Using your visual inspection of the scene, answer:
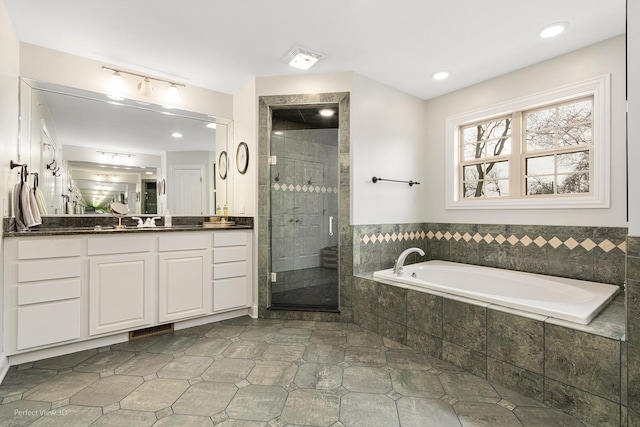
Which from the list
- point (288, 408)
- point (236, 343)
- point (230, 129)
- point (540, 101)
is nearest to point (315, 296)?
point (236, 343)

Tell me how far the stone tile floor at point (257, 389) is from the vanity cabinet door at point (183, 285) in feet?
0.87

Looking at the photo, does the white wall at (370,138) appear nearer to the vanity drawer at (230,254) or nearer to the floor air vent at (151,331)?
the vanity drawer at (230,254)

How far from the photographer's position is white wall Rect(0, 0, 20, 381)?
186cm

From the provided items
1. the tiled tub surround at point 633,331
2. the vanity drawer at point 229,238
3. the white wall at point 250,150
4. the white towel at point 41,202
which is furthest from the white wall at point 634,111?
the white towel at point 41,202

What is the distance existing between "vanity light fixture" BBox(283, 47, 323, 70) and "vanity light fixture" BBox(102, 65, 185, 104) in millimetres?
1208

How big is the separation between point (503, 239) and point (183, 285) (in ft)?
9.77

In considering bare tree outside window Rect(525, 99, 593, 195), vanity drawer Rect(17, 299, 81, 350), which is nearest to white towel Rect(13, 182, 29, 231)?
vanity drawer Rect(17, 299, 81, 350)

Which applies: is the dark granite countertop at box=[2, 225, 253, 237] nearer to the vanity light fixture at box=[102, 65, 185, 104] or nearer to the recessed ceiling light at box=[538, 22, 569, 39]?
the vanity light fixture at box=[102, 65, 185, 104]

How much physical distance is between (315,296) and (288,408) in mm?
1474

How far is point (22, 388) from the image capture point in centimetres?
169

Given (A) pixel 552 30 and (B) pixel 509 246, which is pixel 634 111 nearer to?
(A) pixel 552 30

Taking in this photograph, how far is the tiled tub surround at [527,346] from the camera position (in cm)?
141

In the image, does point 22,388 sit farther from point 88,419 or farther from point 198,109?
point 198,109

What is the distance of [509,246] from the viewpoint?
2.78 metres
